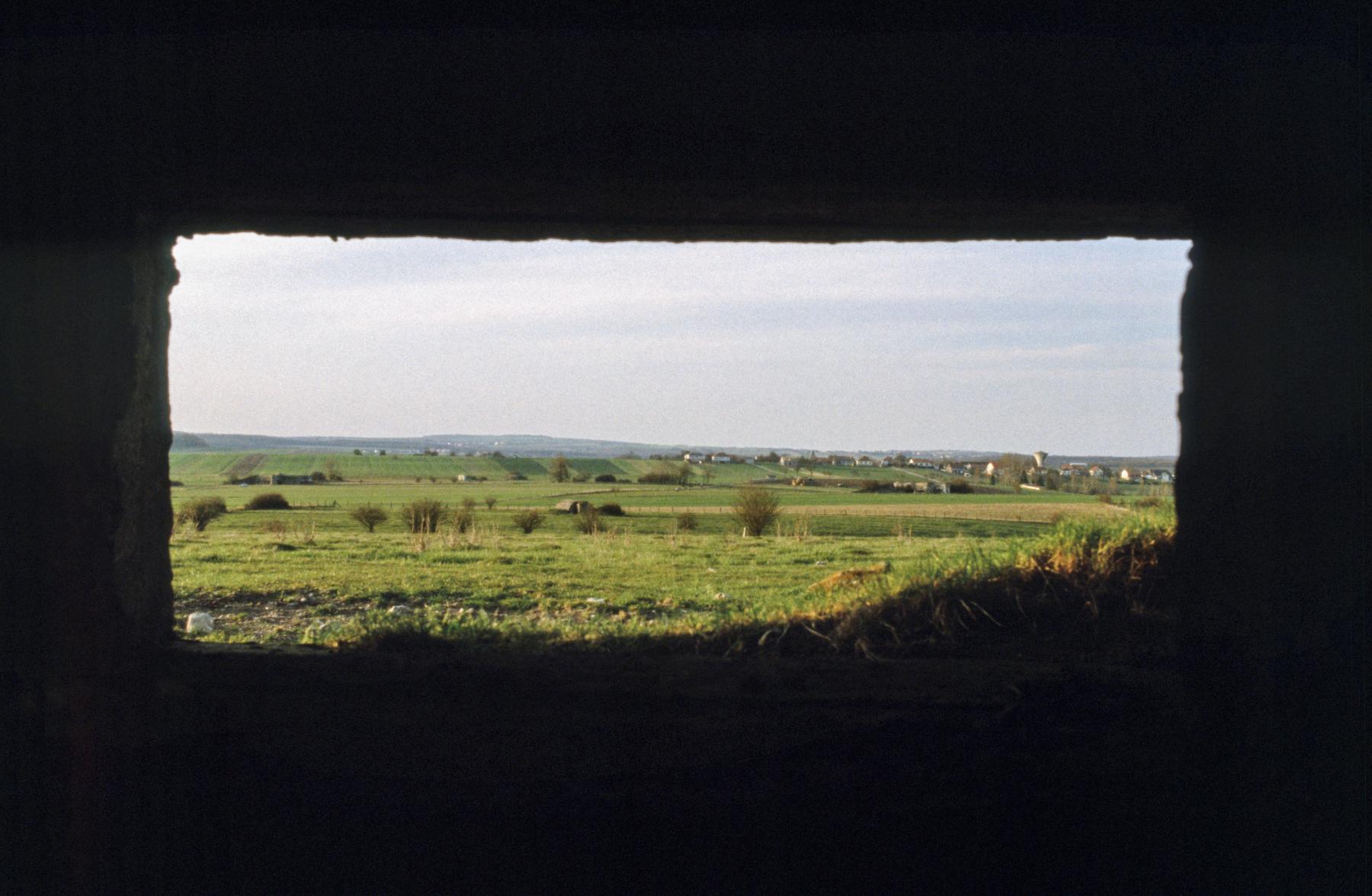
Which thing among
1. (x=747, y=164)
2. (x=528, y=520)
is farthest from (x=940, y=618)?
(x=528, y=520)

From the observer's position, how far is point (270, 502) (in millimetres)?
8117

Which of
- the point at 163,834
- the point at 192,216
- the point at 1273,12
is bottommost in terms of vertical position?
the point at 163,834

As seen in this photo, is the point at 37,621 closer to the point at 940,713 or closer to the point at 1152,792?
the point at 940,713

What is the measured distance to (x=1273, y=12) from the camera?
2.26 meters

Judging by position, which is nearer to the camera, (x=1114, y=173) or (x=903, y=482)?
(x=1114, y=173)

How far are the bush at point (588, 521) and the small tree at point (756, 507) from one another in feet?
5.27

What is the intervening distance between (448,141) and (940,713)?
2.43 meters

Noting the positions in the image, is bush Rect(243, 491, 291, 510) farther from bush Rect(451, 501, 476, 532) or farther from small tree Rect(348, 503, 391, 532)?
bush Rect(451, 501, 476, 532)

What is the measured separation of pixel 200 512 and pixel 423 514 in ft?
6.42

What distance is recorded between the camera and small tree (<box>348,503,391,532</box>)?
Result: 7.80 meters

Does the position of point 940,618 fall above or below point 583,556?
above

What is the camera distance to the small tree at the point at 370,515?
7.80 meters

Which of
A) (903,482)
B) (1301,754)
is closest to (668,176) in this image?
(1301,754)

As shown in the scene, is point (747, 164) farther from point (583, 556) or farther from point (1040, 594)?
point (583, 556)
